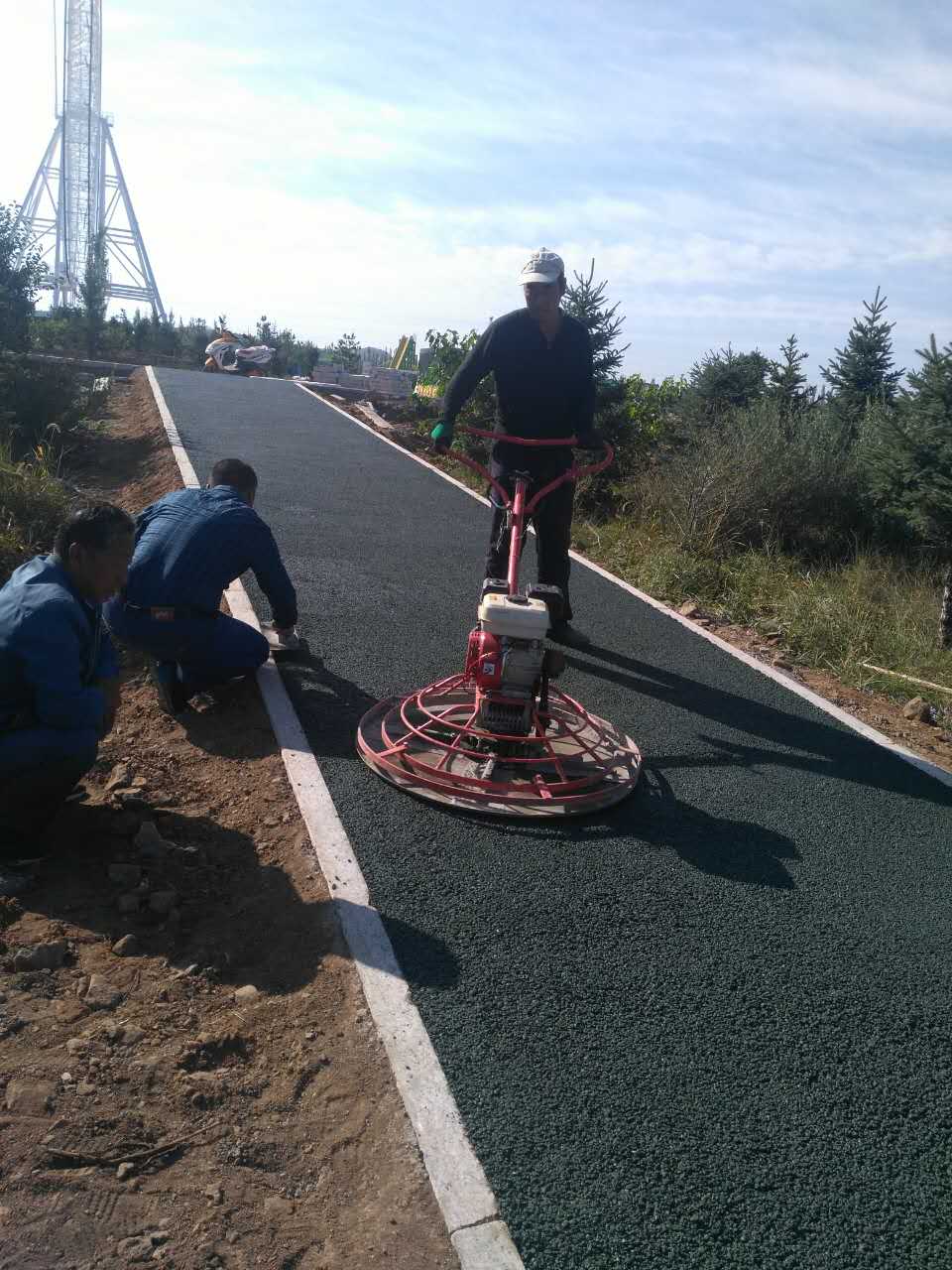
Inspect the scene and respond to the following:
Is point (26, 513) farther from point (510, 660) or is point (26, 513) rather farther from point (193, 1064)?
point (193, 1064)

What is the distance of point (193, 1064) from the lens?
8.90ft

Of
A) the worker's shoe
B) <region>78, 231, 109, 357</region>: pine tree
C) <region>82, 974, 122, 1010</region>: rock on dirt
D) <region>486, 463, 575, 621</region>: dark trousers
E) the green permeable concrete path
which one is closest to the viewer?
the green permeable concrete path

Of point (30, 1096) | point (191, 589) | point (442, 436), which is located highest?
point (442, 436)

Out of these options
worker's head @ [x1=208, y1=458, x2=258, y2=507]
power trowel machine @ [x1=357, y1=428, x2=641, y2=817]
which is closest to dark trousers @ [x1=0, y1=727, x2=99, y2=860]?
power trowel machine @ [x1=357, y1=428, x2=641, y2=817]

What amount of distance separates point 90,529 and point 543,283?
3.11m

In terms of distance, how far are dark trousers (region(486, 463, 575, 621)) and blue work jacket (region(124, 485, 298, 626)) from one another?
146 centimetres

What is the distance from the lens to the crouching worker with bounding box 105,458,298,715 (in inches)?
191

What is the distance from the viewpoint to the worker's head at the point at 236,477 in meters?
5.34

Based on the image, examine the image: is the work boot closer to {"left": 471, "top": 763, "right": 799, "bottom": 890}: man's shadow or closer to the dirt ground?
{"left": 471, "top": 763, "right": 799, "bottom": 890}: man's shadow

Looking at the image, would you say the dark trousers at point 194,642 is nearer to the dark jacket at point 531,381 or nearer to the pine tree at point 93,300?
the dark jacket at point 531,381

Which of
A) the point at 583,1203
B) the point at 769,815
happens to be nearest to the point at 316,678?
the point at 769,815

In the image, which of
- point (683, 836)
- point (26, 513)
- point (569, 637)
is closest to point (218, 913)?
point (683, 836)

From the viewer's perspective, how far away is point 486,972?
312 centimetres

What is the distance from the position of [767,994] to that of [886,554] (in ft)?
28.2
